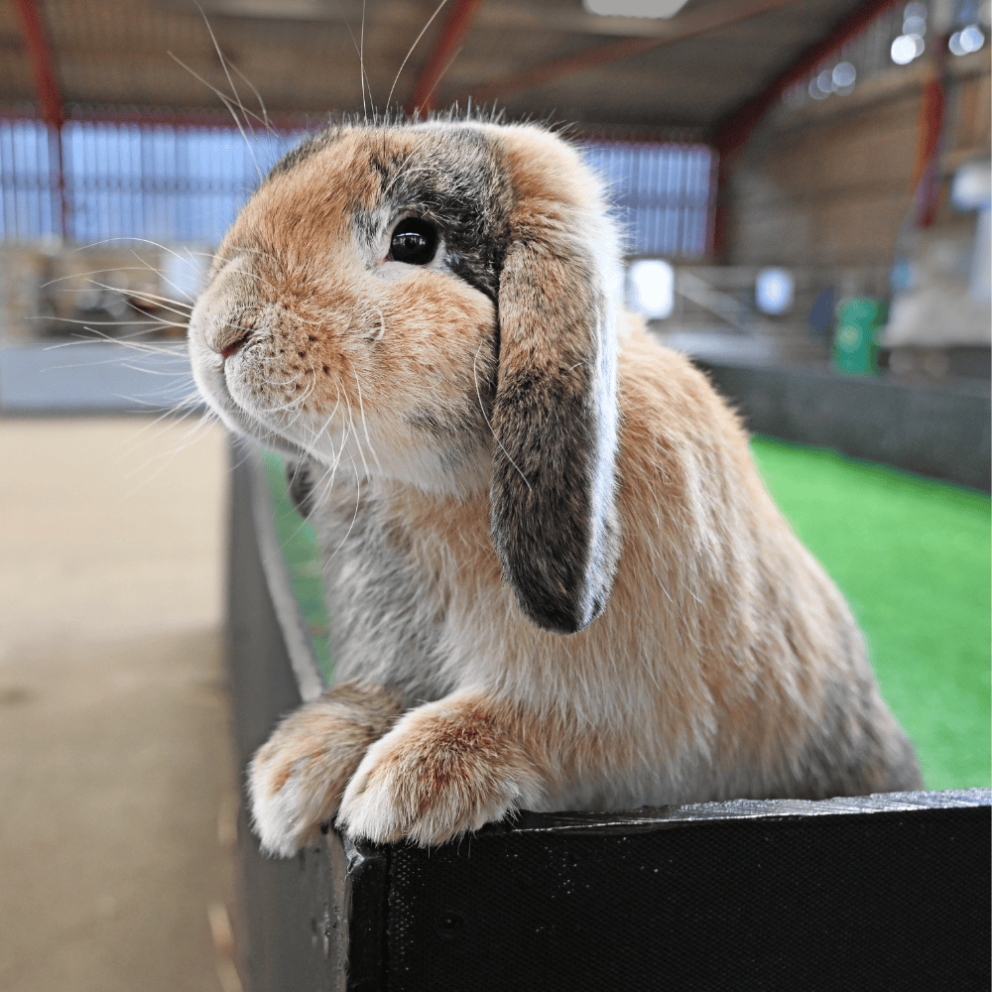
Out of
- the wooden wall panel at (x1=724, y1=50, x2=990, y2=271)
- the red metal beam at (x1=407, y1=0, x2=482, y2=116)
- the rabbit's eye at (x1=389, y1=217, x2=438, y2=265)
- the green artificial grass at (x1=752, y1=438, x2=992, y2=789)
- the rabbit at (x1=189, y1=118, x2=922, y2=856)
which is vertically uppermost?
the red metal beam at (x1=407, y1=0, x2=482, y2=116)

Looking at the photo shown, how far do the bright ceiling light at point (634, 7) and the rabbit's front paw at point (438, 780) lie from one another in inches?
406

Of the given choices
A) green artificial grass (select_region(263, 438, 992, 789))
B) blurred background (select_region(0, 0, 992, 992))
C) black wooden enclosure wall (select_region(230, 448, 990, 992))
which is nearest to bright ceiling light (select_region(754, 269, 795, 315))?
blurred background (select_region(0, 0, 992, 992))

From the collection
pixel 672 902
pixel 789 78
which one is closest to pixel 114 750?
pixel 672 902

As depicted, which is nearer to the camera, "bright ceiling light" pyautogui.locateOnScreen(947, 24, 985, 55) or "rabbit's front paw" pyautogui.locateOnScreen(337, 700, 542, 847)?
"rabbit's front paw" pyautogui.locateOnScreen(337, 700, 542, 847)

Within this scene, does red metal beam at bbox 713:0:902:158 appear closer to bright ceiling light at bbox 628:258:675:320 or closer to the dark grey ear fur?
bright ceiling light at bbox 628:258:675:320

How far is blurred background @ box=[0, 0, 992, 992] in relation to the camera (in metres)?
1.33

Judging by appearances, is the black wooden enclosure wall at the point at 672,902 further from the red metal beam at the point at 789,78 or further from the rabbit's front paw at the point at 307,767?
the red metal beam at the point at 789,78

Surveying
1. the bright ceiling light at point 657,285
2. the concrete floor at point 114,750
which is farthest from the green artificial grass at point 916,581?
the bright ceiling light at point 657,285

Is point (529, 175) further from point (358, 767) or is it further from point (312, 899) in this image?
point (312, 899)

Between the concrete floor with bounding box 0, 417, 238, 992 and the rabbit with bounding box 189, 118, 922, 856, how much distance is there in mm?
155

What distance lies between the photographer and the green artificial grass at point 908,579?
1284 mm

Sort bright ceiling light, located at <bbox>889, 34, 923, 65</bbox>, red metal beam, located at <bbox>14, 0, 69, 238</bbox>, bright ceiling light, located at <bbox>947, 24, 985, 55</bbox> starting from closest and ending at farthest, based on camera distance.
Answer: bright ceiling light, located at <bbox>947, 24, 985, 55</bbox>, red metal beam, located at <bbox>14, 0, 69, 238</bbox>, bright ceiling light, located at <bbox>889, 34, 923, 65</bbox>

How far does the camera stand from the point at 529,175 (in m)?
0.58

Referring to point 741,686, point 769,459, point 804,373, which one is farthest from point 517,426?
point 804,373
